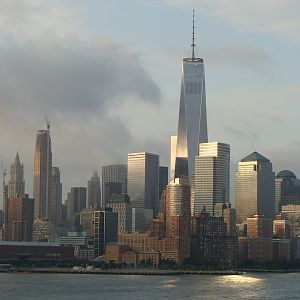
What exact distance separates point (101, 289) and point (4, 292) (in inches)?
640

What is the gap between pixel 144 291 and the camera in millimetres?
146500

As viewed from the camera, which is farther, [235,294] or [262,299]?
[235,294]

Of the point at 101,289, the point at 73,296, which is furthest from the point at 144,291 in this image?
the point at 73,296

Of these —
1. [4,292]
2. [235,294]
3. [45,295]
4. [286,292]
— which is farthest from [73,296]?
[286,292]

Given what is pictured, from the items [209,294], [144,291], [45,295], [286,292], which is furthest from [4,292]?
[286,292]

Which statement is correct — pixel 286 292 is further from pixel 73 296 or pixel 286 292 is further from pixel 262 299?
pixel 73 296

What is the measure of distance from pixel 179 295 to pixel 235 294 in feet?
30.2

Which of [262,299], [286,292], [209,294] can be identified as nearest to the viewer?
[262,299]

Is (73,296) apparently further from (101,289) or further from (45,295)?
(101,289)

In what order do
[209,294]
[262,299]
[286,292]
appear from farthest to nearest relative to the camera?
1. [286,292]
2. [209,294]
3. [262,299]

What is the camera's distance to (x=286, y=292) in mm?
149125

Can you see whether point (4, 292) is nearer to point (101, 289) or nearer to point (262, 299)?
point (101, 289)

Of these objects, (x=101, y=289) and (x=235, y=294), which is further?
(x=101, y=289)

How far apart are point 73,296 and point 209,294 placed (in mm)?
20929
